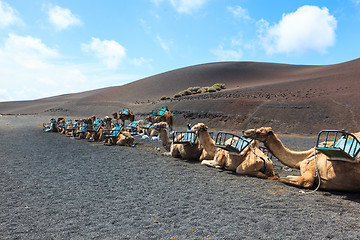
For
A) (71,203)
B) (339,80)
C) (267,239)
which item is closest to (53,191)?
(71,203)

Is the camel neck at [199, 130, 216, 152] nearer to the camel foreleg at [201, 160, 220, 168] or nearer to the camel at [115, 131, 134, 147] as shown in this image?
the camel foreleg at [201, 160, 220, 168]

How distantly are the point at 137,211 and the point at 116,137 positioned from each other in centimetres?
1087

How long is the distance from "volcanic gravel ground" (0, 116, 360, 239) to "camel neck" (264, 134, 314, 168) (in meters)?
0.69

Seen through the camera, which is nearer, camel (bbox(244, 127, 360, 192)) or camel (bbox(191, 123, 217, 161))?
camel (bbox(244, 127, 360, 192))

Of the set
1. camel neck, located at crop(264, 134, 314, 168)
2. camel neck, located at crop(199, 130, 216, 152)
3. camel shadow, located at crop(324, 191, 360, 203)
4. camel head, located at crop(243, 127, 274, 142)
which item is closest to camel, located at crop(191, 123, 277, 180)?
camel neck, located at crop(199, 130, 216, 152)

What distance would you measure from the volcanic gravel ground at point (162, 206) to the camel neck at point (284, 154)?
2.25 feet

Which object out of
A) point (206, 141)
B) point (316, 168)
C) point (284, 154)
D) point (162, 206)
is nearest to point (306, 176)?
point (316, 168)

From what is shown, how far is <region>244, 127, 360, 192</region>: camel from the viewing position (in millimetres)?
5977

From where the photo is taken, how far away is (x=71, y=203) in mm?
5660

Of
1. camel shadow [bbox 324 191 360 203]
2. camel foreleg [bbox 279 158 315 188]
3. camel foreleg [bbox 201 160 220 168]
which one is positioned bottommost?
camel shadow [bbox 324 191 360 203]

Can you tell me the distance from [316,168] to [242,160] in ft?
8.14

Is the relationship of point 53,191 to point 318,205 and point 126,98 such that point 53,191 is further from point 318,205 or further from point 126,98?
point 126,98

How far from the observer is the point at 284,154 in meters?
7.42

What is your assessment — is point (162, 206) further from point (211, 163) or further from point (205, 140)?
point (205, 140)
